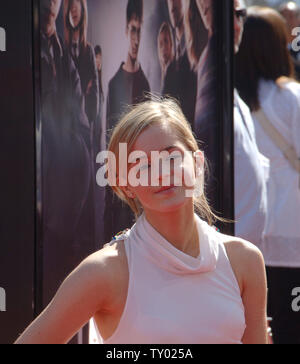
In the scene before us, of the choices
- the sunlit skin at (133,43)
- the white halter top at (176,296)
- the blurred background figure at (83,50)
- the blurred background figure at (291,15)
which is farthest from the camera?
the blurred background figure at (291,15)

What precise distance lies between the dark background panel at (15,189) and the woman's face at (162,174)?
894mm

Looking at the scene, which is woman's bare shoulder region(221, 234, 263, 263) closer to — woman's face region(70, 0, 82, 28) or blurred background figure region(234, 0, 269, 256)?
woman's face region(70, 0, 82, 28)

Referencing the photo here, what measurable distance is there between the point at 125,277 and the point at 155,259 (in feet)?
0.29

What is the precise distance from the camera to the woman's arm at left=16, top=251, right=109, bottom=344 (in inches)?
72.0

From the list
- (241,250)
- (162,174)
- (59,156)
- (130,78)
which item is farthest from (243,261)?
(130,78)

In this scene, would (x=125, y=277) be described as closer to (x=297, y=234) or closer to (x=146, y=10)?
(x=146, y=10)

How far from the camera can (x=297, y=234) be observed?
3811 millimetres

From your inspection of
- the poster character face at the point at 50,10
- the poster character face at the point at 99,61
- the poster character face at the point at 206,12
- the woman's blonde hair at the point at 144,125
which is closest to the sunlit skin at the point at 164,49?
the poster character face at the point at 206,12

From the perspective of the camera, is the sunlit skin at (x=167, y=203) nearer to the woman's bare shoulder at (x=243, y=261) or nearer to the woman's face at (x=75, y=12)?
the woman's bare shoulder at (x=243, y=261)

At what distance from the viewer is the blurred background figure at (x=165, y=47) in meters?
3.27

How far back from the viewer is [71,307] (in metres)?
1.83

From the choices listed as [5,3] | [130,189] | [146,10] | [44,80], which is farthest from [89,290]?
[146,10]

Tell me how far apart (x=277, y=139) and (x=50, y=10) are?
4.97ft
